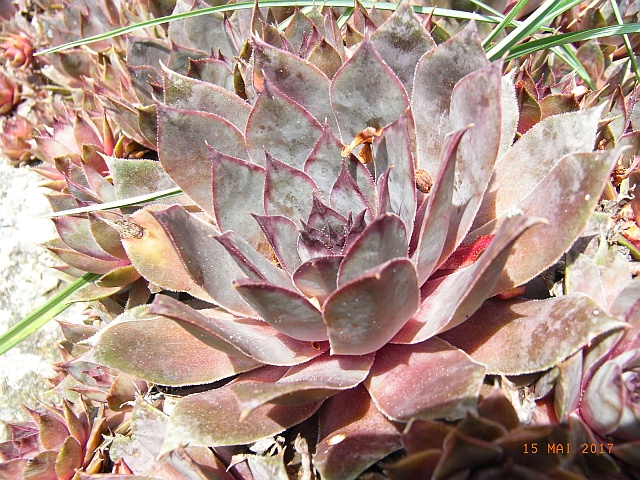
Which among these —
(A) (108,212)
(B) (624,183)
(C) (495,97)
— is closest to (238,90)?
(A) (108,212)

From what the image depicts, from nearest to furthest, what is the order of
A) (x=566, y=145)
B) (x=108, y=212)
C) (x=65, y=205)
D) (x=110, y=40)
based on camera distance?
1. (x=566, y=145)
2. (x=108, y=212)
3. (x=65, y=205)
4. (x=110, y=40)

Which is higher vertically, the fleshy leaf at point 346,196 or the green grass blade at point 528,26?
the green grass blade at point 528,26

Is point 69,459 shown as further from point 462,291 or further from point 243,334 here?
point 462,291

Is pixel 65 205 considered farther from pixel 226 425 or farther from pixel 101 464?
pixel 226 425

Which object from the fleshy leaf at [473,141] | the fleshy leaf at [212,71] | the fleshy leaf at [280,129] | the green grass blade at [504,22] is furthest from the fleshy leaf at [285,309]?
the green grass blade at [504,22]

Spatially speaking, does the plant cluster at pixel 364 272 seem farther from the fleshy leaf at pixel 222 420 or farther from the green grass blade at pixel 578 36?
the green grass blade at pixel 578 36

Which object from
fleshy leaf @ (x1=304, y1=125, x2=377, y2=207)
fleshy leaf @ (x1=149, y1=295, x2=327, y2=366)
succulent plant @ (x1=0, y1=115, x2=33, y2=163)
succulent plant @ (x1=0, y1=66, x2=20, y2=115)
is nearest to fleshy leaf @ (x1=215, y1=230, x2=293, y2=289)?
fleshy leaf @ (x1=149, y1=295, x2=327, y2=366)
